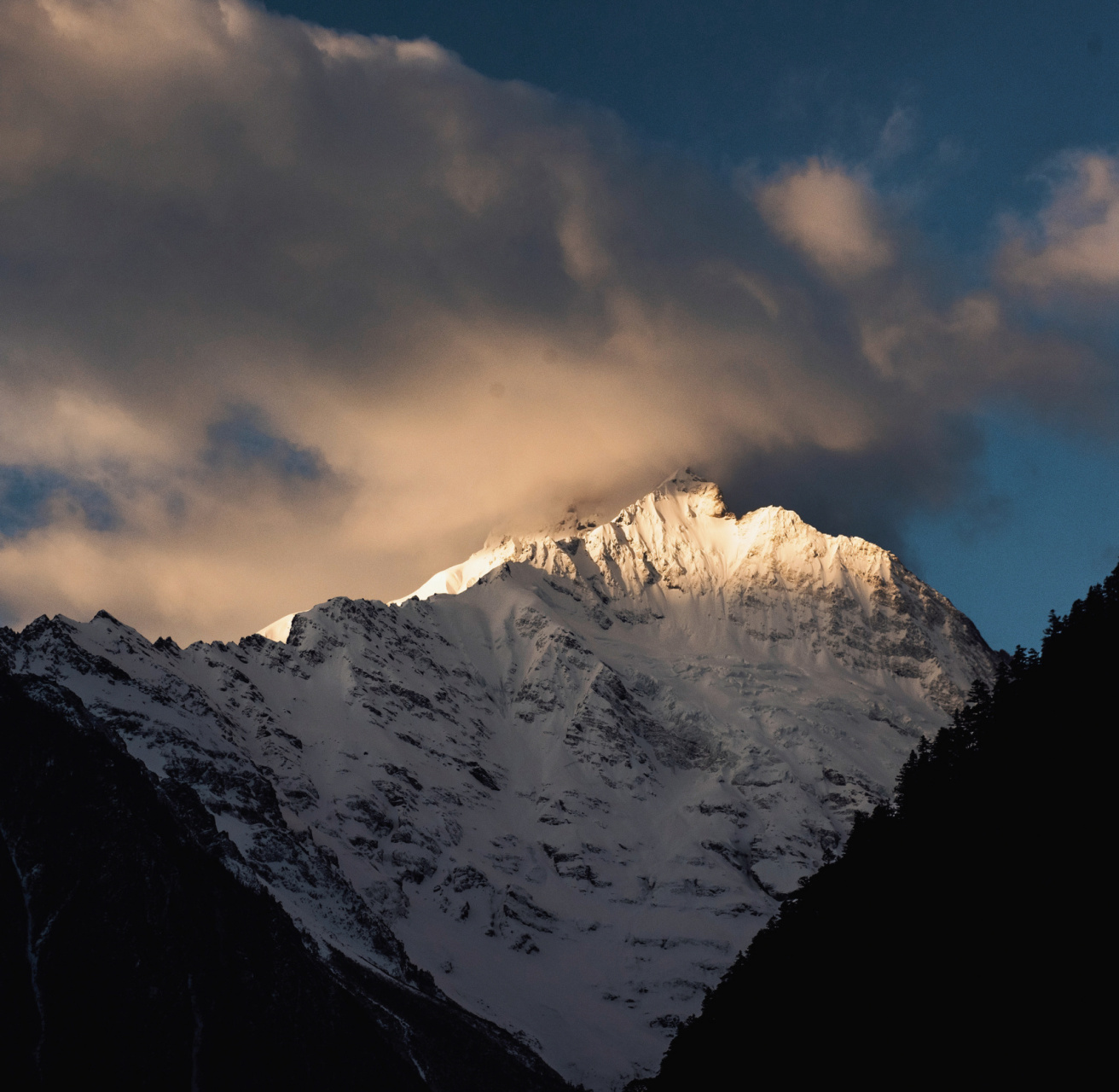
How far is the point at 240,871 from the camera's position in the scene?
636 feet

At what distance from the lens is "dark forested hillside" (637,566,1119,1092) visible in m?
74.4

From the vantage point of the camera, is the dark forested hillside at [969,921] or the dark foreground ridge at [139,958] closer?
the dark forested hillside at [969,921]

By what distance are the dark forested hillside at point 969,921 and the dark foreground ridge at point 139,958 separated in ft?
201

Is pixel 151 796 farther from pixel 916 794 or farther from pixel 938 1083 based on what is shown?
pixel 938 1083

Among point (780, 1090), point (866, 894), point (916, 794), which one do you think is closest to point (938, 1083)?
point (780, 1090)

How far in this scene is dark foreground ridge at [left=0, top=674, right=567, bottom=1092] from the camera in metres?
143

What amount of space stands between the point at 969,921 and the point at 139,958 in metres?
110

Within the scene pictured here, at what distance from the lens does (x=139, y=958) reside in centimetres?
15488

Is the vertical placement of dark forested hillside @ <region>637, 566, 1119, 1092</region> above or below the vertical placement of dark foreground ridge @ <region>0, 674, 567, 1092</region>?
above

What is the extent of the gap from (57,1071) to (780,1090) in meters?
83.9

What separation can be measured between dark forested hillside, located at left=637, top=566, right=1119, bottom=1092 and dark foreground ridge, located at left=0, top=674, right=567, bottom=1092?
2414 inches

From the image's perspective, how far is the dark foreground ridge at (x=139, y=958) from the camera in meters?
143

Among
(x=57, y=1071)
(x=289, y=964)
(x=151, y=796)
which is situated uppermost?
(x=151, y=796)

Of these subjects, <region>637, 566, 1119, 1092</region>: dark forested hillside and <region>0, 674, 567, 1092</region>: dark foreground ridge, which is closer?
<region>637, 566, 1119, 1092</region>: dark forested hillside
